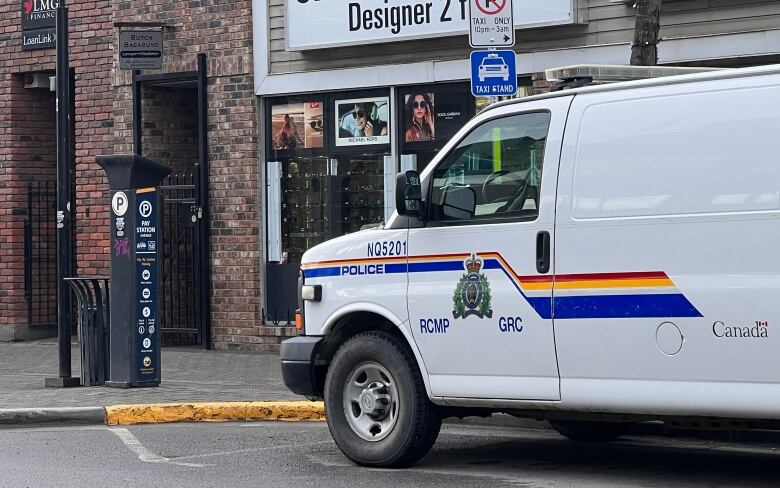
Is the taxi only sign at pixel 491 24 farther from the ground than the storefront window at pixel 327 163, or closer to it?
farther from the ground

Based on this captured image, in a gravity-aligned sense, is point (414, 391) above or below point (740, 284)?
below

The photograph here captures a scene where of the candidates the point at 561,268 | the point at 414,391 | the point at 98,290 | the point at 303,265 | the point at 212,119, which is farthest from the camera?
the point at 212,119

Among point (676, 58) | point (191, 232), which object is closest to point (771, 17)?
point (676, 58)

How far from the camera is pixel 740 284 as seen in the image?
24.8 feet

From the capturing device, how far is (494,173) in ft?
28.9

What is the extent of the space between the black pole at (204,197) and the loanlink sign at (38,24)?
2558mm

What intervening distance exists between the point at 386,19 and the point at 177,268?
4.43 m

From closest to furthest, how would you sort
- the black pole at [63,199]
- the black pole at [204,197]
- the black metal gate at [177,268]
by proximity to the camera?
the black pole at [63,199], the black pole at [204,197], the black metal gate at [177,268]

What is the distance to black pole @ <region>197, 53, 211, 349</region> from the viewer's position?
17547mm

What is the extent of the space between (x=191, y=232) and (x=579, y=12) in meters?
5.88

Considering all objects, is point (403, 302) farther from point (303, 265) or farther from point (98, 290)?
point (98, 290)

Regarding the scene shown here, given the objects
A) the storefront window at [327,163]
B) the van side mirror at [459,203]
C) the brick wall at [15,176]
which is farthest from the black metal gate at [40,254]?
the van side mirror at [459,203]

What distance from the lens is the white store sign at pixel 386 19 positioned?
1487cm

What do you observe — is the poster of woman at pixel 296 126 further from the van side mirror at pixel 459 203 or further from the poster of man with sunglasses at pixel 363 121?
the van side mirror at pixel 459 203
